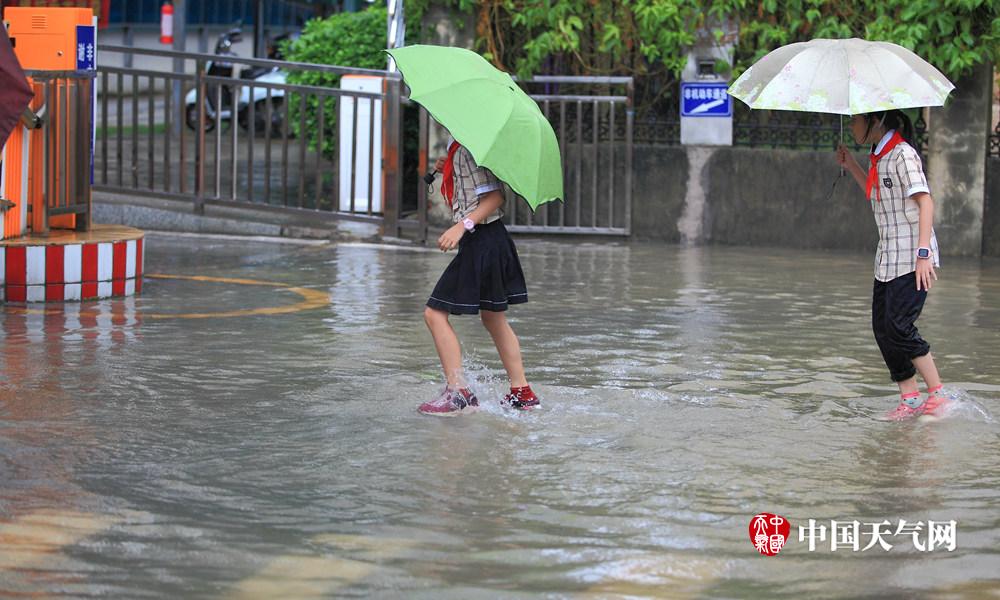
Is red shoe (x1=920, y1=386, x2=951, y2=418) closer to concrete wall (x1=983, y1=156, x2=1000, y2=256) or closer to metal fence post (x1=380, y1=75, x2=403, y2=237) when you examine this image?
concrete wall (x1=983, y1=156, x2=1000, y2=256)

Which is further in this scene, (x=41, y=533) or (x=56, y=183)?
(x=56, y=183)

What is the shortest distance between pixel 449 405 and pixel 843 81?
7.20 ft

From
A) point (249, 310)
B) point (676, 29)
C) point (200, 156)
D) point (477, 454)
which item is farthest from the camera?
point (200, 156)

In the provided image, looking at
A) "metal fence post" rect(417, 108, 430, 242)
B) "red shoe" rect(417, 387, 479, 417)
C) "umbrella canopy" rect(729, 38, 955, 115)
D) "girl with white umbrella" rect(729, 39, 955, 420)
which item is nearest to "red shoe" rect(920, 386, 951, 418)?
"girl with white umbrella" rect(729, 39, 955, 420)

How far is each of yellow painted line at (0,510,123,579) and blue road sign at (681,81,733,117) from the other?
9891mm

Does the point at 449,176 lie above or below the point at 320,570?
above

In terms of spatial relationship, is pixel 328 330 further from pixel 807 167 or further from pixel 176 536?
pixel 807 167

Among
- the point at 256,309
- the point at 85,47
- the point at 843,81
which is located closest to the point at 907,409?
the point at 843,81

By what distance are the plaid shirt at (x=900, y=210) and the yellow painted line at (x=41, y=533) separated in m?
3.53

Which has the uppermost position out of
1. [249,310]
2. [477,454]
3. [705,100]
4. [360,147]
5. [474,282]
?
[705,100]

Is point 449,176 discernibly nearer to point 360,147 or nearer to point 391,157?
point 391,157

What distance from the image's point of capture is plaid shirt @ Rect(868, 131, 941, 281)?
22.4ft

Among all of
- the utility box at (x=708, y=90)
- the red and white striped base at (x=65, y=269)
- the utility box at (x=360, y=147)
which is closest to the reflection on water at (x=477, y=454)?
the red and white striped base at (x=65, y=269)

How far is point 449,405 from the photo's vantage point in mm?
6895
